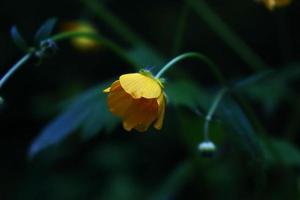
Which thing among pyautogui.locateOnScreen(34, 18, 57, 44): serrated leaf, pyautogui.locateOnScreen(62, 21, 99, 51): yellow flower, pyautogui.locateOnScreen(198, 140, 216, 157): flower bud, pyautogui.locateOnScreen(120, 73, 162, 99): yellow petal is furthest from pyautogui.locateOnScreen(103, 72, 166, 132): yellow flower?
pyautogui.locateOnScreen(62, 21, 99, 51): yellow flower

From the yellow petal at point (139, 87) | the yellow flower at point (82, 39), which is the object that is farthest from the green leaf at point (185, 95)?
the yellow flower at point (82, 39)

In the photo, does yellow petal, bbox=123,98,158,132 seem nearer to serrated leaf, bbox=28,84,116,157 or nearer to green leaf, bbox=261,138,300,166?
serrated leaf, bbox=28,84,116,157

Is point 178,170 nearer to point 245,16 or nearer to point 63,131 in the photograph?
point 63,131

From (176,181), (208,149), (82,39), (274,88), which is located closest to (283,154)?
(274,88)

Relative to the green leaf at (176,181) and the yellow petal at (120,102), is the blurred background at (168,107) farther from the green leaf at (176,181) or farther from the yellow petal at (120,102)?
the yellow petal at (120,102)

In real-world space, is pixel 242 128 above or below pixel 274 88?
above

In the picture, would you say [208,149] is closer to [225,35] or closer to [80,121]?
[80,121]
